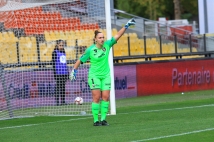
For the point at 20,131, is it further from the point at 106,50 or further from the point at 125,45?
the point at 125,45

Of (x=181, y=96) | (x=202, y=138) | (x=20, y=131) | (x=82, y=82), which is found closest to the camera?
(x=202, y=138)

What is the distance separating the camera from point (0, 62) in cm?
1794

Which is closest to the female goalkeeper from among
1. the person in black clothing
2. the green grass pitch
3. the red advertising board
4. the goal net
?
the green grass pitch

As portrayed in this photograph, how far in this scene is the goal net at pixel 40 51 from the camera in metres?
18.8

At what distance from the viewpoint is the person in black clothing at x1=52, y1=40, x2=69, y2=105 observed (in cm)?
1956

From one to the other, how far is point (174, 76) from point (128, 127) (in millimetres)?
13348

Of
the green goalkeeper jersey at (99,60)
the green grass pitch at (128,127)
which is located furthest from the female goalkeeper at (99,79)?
the green grass pitch at (128,127)

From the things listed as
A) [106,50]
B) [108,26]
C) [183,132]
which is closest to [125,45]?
[108,26]

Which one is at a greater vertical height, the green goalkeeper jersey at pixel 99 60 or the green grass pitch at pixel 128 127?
the green goalkeeper jersey at pixel 99 60

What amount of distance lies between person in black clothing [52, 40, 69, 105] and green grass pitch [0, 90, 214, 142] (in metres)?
1.78

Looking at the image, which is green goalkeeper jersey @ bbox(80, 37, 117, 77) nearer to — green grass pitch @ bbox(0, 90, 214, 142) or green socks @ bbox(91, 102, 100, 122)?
green socks @ bbox(91, 102, 100, 122)

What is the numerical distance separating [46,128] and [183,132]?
3545 millimetres

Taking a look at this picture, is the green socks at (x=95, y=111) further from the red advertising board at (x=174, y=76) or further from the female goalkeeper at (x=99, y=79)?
the red advertising board at (x=174, y=76)

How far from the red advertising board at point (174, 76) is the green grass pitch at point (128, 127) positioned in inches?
241
